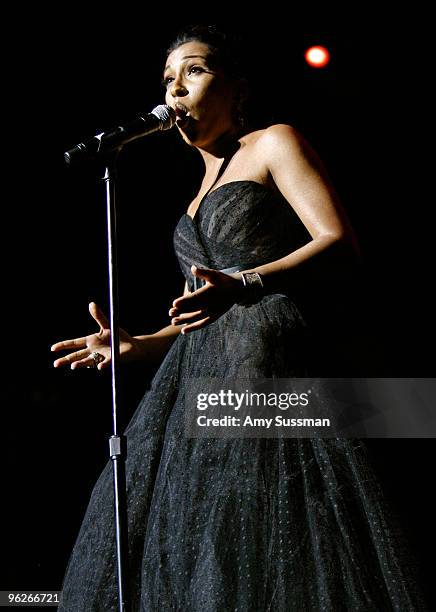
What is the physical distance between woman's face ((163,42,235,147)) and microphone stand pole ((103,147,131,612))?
1.16 ft

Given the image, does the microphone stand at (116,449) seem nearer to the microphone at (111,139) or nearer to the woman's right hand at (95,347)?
the microphone at (111,139)

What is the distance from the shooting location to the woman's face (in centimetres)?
173

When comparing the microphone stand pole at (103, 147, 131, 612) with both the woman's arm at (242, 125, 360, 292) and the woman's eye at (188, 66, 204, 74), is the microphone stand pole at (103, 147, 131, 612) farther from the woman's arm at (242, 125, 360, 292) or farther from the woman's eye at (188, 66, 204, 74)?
the woman's eye at (188, 66, 204, 74)

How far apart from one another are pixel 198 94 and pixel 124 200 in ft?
2.84

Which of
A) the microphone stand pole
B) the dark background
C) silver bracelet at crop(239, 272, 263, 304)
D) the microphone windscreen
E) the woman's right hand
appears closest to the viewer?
the microphone stand pole

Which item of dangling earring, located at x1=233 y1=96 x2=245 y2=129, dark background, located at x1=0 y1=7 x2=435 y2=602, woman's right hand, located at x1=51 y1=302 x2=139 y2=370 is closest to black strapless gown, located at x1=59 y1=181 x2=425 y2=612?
woman's right hand, located at x1=51 y1=302 x2=139 y2=370

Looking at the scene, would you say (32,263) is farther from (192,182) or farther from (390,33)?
(390,33)

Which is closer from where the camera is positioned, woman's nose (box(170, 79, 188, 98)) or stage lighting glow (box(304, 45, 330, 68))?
woman's nose (box(170, 79, 188, 98))

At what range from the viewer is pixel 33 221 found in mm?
2551

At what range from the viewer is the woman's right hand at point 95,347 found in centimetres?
165

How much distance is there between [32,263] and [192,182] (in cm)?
54

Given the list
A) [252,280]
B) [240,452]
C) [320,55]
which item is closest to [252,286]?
[252,280]

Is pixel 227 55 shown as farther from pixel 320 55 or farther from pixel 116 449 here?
pixel 116 449

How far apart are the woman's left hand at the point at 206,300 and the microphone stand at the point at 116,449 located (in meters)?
0.12
